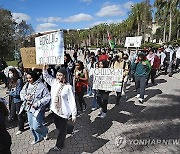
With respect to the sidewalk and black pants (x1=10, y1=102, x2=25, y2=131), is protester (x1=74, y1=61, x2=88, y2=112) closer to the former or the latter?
the sidewalk

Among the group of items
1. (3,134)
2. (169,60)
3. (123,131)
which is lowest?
(123,131)

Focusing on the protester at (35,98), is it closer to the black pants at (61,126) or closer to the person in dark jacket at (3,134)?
the black pants at (61,126)

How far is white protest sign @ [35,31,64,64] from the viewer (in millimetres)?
4422

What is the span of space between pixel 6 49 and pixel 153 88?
72.9ft

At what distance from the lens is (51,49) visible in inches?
181

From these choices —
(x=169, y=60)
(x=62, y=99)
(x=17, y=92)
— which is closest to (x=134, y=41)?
(x=169, y=60)

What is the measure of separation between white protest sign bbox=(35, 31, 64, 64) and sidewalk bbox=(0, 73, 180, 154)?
178cm

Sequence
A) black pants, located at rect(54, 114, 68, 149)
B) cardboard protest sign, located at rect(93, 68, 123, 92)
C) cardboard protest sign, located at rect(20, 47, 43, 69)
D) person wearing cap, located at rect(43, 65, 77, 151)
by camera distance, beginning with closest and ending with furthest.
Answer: person wearing cap, located at rect(43, 65, 77, 151), black pants, located at rect(54, 114, 68, 149), cardboard protest sign, located at rect(20, 47, 43, 69), cardboard protest sign, located at rect(93, 68, 123, 92)

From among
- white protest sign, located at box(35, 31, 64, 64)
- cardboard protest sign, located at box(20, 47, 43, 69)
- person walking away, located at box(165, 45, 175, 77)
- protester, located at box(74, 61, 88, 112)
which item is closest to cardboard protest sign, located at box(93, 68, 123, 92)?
protester, located at box(74, 61, 88, 112)

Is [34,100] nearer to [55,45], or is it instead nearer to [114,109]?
[55,45]

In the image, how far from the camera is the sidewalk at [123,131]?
4.61m

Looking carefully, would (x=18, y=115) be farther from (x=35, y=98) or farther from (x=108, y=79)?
(x=108, y=79)

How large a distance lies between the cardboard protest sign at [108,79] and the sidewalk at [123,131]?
909 mm

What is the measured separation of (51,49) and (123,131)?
2576 mm
